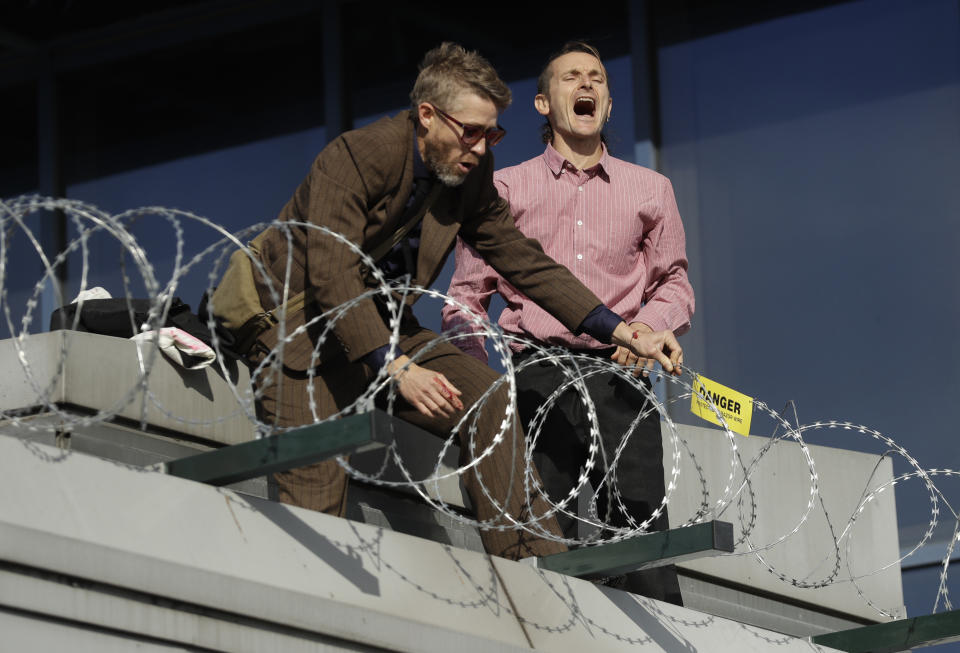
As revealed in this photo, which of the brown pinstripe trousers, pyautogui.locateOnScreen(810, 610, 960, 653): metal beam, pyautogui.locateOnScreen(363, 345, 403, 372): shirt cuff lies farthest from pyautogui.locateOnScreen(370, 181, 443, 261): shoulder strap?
pyautogui.locateOnScreen(810, 610, 960, 653): metal beam

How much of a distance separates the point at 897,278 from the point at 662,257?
9.97ft

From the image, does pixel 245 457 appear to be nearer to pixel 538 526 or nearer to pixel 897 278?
pixel 538 526

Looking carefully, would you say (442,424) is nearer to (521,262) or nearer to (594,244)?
(521,262)

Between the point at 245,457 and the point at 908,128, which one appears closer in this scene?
the point at 245,457

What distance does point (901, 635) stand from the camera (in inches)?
188

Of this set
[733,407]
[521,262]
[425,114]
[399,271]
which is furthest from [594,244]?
[425,114]

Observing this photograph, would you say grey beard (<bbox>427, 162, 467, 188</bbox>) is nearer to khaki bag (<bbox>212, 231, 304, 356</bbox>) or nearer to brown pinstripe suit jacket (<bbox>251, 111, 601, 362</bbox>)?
brown pinstripe suit jacket (<bbox>251, 111, 601, 362</bbox>)

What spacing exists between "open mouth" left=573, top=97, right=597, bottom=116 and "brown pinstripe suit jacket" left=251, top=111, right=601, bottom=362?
2.08 ft

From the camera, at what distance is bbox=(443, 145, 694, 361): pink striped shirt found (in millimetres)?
4941

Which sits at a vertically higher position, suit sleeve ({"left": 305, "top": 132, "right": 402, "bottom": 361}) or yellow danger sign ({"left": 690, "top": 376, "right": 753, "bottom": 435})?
suit sleeve ({"left": 305, "top": 132, "right": 402, "bottom": 361})

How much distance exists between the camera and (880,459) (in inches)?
231

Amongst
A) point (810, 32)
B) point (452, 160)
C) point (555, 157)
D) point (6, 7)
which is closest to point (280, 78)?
point (6, 7)

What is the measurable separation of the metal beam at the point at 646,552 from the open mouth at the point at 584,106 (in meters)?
1.55

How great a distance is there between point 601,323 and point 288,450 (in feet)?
4.25
